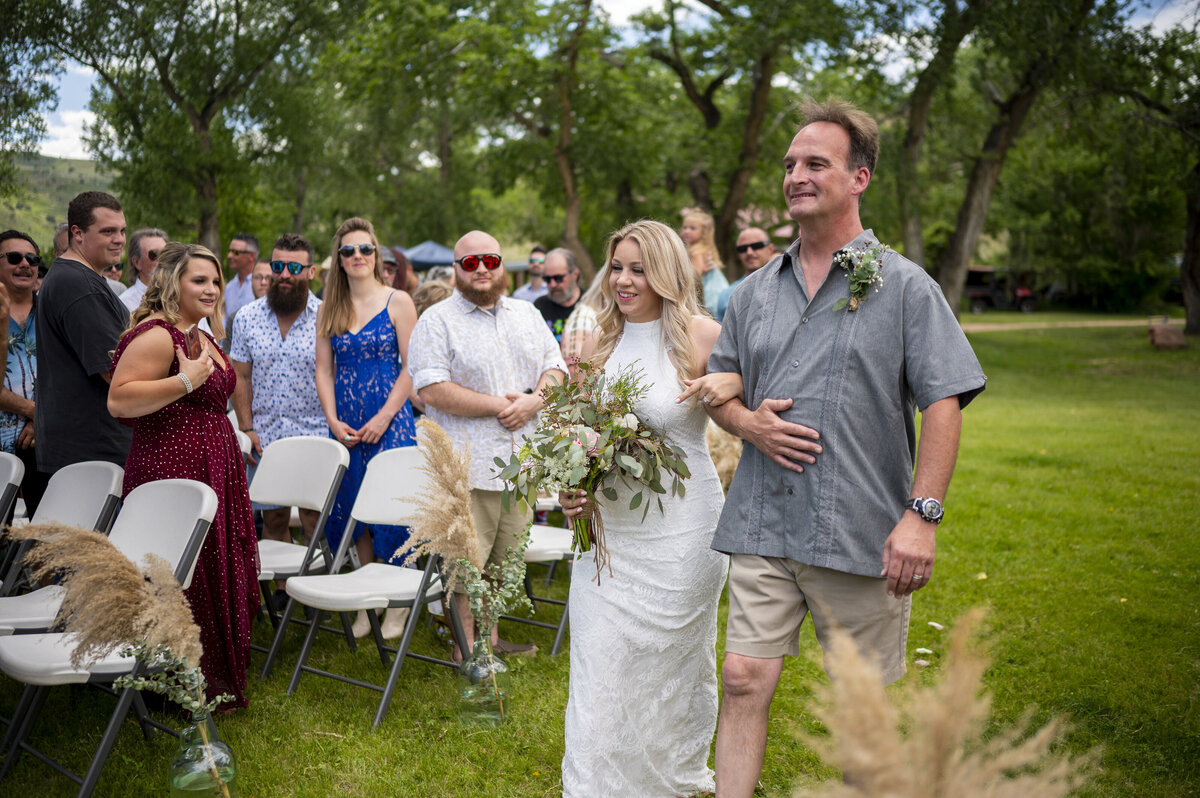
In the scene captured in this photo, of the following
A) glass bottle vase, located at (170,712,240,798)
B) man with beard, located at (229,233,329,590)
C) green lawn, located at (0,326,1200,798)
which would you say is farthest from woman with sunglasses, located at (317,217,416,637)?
glass bottle vase, located at (170,712,240,798)

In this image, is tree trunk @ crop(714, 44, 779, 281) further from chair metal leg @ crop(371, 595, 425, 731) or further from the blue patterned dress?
chair metal leg @ crop(371, 595, 425, 731)

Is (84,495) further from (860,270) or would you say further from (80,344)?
(860,270)

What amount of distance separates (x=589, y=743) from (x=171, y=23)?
952 cm

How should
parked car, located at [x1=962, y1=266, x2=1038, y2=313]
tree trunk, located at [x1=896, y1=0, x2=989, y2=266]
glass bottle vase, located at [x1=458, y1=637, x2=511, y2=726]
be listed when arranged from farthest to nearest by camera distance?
parked car, located at [x1=962, y1=266, x2=1038, y2=313], tree trunk, located at [x1=896, y1=0, x2=989, y2=266], glass bottle vase, located at [x1=458, y1=637, x2=511, y2=726]

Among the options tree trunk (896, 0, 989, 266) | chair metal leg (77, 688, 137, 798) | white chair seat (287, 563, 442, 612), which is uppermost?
tree trunk (896, 0, 989, 266)

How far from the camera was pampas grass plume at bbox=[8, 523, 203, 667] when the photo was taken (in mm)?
2611

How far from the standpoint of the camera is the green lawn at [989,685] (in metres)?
3.68

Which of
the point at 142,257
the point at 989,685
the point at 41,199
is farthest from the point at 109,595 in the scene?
the point at 41,199

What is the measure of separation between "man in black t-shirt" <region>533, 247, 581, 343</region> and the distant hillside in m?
3.59

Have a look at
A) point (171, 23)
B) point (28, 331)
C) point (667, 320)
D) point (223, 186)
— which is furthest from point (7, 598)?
point (223, 186)

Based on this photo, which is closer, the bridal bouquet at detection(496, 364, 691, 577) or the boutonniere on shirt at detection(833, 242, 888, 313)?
the boutonniere on shirt at detection(833, 242, 888, 313)

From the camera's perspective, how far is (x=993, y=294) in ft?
157

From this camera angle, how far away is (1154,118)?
62.2ft

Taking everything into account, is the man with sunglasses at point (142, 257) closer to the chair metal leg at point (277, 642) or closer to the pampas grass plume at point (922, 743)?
the chair metal leg at point (277, 642)
